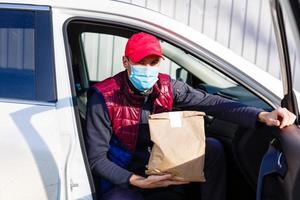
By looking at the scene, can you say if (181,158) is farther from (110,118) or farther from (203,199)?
(203,199)

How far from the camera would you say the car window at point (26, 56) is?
240 cm

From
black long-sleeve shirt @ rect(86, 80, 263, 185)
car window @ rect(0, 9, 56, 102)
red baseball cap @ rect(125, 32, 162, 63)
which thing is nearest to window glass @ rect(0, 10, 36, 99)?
car window @ rect(0, 9, 56, 102)

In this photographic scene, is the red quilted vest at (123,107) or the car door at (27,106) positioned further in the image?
the red quilted vest at (123,107)

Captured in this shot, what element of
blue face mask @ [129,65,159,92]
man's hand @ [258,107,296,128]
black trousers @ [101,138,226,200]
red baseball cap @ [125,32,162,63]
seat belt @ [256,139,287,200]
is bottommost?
black trousers @ [101,138,226,200]

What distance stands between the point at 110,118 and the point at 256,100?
2.39 ft

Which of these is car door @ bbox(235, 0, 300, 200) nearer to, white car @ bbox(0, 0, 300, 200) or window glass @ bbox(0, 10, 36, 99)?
white car @ bbox(0, 0, 300, 200)

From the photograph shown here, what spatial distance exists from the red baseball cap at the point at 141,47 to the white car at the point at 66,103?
63 millimetres

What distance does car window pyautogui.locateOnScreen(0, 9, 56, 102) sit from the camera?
240cm

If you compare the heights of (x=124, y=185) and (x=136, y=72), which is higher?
(x=136, y=72)

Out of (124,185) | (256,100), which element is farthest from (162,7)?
(124,185)

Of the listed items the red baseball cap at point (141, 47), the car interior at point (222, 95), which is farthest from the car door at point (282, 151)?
the red baseball cap at point (141, 47)

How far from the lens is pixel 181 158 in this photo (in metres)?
2.23

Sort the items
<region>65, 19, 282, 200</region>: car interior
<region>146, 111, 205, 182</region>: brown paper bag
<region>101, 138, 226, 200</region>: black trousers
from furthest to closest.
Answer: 1. <region>101, 138, 226, 200</region>: black trousers
2. <region>65, 19, 282, 200</region>: car interior
3. <region>146, 111, 205, 182</region>: brown paper bag

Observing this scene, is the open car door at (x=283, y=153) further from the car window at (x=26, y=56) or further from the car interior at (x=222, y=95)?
the car window at (x=26, y=56)
